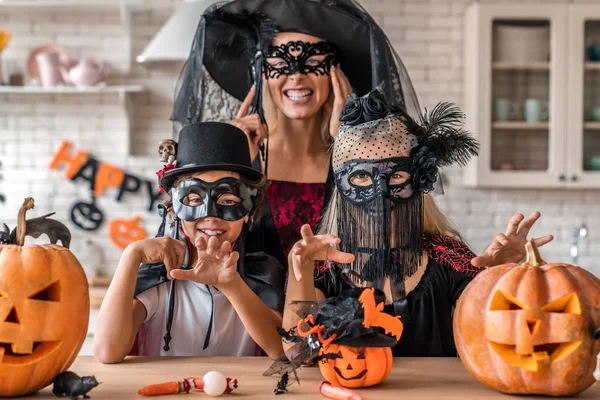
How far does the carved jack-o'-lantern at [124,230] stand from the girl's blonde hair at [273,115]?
6.47 ft

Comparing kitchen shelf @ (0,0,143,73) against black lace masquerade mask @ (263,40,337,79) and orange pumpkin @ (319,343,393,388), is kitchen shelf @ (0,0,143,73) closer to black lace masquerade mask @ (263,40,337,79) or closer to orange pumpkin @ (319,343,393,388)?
black lace masquerade mask @ (263,40,337,79)

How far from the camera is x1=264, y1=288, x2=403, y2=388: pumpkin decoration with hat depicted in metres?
1.21

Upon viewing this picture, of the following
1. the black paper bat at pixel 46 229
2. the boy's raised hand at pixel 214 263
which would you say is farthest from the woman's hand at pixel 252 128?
the black paper bat at pixel 46 229

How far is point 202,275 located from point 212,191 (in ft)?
1.09

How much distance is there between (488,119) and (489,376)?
2.87 metres

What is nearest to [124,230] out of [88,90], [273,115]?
[88,90]

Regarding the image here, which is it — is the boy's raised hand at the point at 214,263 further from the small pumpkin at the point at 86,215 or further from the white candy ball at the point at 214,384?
the small pumpkin at the point at 86,215

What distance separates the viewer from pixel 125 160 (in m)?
4.08

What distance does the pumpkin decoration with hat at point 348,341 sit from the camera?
3.96ft

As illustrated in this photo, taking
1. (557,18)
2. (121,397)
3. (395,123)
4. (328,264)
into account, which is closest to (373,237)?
(328,264)

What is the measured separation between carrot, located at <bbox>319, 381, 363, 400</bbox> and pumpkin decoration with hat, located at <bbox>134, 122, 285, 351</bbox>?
57 cm

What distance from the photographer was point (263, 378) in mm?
1284

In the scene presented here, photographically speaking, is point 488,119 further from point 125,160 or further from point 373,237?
point 373,237

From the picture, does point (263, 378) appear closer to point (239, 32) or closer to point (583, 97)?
point (239, 32)
